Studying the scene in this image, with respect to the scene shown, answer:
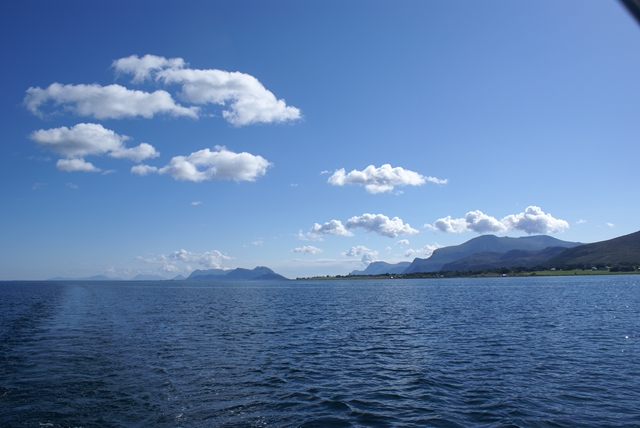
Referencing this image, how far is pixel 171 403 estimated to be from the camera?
2289cm

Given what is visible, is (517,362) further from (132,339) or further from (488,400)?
(132,339)

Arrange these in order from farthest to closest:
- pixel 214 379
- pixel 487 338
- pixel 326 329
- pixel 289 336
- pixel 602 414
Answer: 1. pixel 326 329
2. pixel 289 336
3. pixel 487 338
4. pixel 214 379
5. pixel 602 414

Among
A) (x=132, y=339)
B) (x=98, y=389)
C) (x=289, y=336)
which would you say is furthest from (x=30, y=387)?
(x=289, y=336)

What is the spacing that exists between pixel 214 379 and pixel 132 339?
22919mm

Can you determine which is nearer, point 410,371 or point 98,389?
point 98,389

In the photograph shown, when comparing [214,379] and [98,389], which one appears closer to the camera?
[98,389]

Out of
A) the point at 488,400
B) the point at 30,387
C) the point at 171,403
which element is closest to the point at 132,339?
the point at 30,387

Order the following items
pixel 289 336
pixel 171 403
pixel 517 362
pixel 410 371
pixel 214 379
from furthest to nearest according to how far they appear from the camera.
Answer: pixel 289 336 → pixel 517 362 → pixel 410 371 → pixel 214 379 → pixel 171 403

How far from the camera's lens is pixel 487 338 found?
43656mm

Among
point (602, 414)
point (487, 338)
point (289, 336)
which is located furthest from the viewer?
point (289, 336)

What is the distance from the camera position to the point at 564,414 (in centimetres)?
2088

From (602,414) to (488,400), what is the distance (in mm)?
5936

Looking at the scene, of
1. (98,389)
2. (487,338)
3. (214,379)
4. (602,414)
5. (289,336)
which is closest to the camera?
(602,414)

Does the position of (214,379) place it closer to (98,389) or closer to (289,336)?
(98,389)
